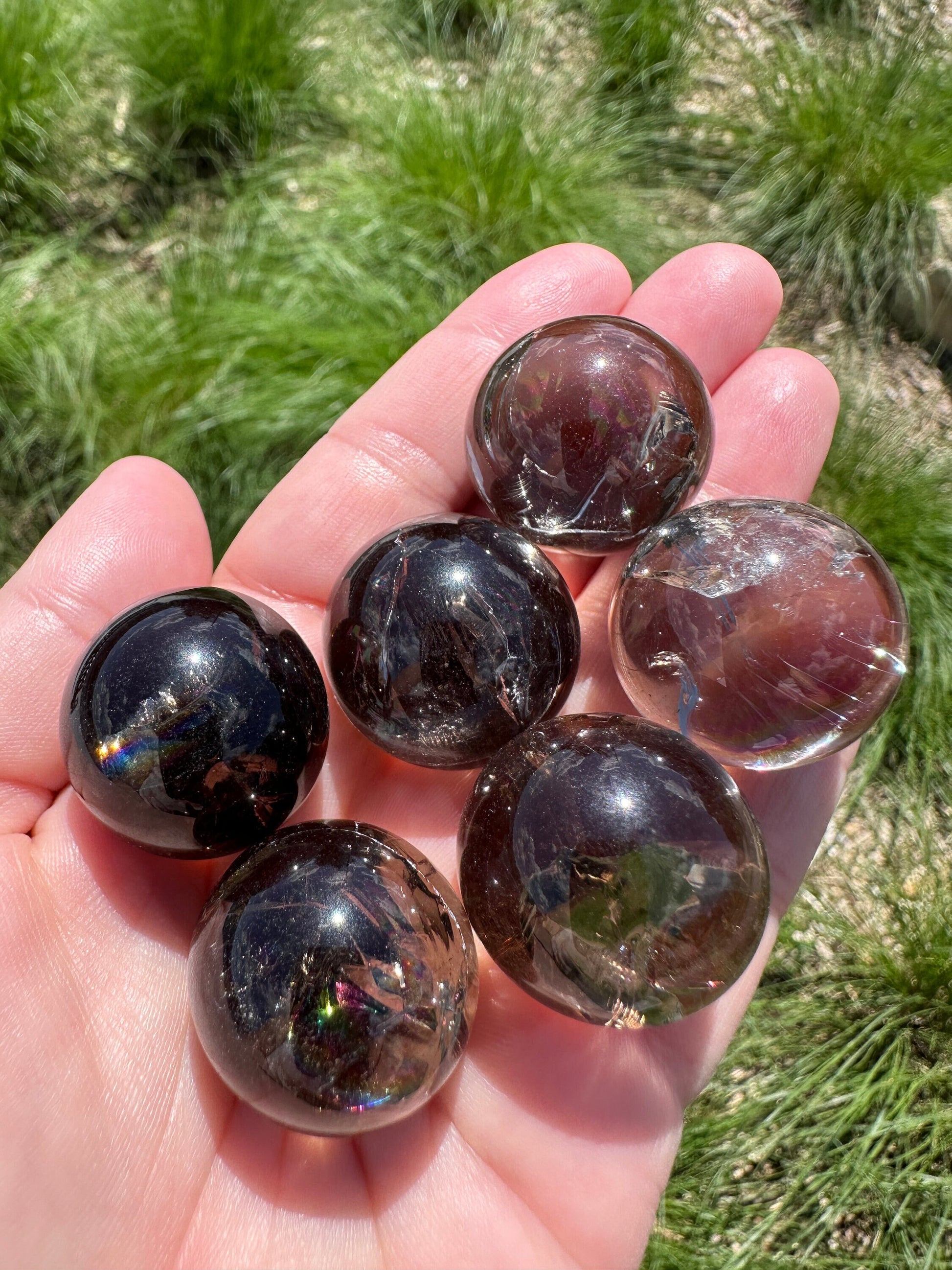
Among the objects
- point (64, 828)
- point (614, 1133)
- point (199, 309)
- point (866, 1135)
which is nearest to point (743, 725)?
point (614, 1133)

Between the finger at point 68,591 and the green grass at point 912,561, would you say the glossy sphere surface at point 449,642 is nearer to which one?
the finger at point 68,591

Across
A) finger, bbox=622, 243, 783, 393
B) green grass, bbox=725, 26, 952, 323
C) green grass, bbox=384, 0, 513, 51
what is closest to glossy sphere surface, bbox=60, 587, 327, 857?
finger, bbox=622, 243, 783, 393

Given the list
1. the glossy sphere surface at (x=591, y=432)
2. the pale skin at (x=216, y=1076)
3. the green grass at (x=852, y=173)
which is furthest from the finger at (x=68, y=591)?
the green grass at (x=852, y=173)

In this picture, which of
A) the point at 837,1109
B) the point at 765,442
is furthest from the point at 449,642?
the point at 837,1109

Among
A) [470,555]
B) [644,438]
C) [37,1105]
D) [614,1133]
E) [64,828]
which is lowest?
[614,1133]

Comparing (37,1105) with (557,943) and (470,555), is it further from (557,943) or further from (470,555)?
(470,555)

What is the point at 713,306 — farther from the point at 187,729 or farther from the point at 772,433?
the point at 187,729
